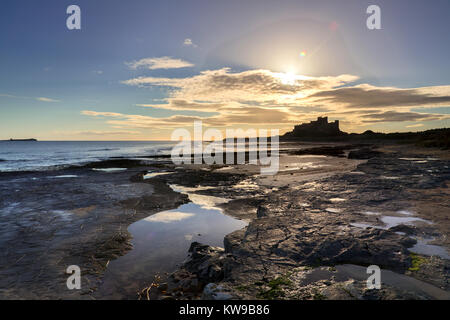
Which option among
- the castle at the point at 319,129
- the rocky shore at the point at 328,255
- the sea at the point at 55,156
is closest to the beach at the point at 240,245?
the rocky shore at the point at 328,255

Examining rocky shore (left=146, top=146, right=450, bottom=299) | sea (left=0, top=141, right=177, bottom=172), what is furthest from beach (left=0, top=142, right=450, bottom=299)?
sea (left=0, top=141, right=177, bottom=172)

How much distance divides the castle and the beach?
13726 cm

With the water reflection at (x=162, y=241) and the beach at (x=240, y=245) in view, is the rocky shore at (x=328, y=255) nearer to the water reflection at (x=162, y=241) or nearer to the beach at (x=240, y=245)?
the beach at (x=240, y=245)

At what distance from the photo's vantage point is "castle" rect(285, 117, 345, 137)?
5468 inches

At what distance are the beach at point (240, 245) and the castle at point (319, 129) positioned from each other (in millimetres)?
137262

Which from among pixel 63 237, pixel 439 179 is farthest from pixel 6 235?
pixel 439 179

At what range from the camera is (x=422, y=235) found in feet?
19.4

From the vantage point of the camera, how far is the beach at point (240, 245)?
4.30m

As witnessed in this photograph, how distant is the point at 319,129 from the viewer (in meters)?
145

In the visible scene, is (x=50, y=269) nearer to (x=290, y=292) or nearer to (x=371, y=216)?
(x=290, y=292)

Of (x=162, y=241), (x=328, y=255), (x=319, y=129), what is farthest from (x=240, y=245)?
(x=319, y=129)

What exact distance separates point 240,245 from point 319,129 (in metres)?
152

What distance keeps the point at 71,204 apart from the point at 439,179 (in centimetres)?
1857

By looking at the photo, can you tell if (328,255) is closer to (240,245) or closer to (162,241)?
(240,245)
